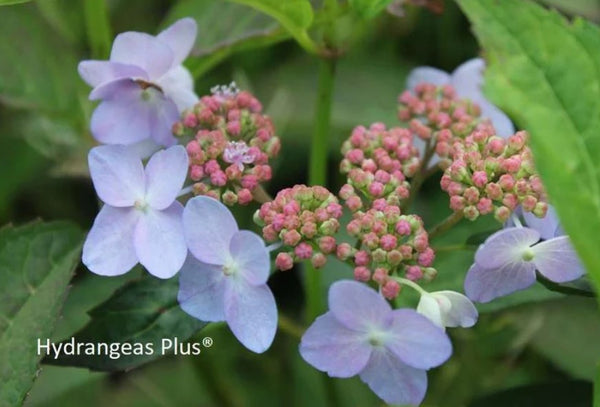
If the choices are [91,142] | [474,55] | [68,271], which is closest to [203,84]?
[91,142]

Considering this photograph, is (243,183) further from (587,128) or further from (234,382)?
(234,382)

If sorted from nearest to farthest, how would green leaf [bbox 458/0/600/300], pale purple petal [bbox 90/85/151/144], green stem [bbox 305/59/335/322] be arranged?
green leaf [bbox 458/0/600/300] → pale purple petal [bbox 90/85/151/144] → green stem [bbox 305/59/335/322]

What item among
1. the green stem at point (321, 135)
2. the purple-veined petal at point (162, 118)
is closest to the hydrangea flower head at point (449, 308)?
the green stem at point (321, 135)

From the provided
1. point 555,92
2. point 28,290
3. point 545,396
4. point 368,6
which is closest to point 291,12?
point 368,6

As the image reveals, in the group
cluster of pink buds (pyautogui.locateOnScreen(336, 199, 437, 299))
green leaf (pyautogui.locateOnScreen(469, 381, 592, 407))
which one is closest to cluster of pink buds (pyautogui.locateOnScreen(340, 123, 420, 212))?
cluster of pink buds (pyautogui.locateOnScreen(336, 199, 437, 299))

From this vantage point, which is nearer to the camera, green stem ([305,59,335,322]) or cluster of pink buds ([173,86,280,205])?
cluster of pink buds ([173,86,280,205])

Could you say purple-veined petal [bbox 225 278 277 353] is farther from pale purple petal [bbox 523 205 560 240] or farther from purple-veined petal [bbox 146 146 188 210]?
pale purple petal [bbox 523 205 560 240]

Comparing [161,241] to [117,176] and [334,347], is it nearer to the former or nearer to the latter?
[117,176]
